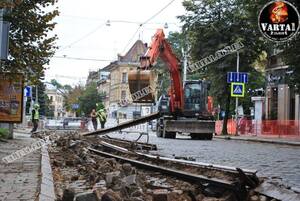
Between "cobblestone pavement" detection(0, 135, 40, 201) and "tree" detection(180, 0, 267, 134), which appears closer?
"cobblestone pavement" detection(0, 135, 40, 201)

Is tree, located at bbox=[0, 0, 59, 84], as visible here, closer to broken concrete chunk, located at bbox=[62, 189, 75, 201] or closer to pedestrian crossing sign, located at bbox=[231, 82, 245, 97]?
broken concrete chunk, located at bbox=[62, 189, 75, 201]

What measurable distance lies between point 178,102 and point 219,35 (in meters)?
12.6

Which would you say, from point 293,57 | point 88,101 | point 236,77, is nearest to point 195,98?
point 236,77

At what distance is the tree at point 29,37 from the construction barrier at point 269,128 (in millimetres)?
20506

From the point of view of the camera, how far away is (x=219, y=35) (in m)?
39.7

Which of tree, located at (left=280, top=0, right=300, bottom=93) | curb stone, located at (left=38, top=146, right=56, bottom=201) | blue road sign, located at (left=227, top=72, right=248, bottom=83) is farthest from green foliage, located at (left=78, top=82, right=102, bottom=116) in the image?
curb stone, located at (left=38, top=146, right=56, bottom=201)

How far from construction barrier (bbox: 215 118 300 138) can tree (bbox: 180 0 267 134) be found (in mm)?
2046

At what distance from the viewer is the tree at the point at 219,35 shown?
129ft

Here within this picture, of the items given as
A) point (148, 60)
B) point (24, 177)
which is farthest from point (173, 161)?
point (148, 60)

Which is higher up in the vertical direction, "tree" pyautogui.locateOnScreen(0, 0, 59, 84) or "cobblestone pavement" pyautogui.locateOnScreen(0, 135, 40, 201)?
"tree" pyautogui.locateOnScreen(0, 0, 59, 84)

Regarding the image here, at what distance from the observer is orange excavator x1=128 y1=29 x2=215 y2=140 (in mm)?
25641

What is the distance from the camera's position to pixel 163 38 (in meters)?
25.9

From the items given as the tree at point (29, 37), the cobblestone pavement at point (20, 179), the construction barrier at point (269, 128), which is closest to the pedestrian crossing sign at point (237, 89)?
the construction barrier at point (269, 128)

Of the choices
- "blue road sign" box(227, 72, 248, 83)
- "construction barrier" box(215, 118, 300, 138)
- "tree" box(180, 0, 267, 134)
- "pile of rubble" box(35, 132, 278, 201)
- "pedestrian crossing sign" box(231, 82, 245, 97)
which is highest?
"tree" box(180, 0, 267, 134)
